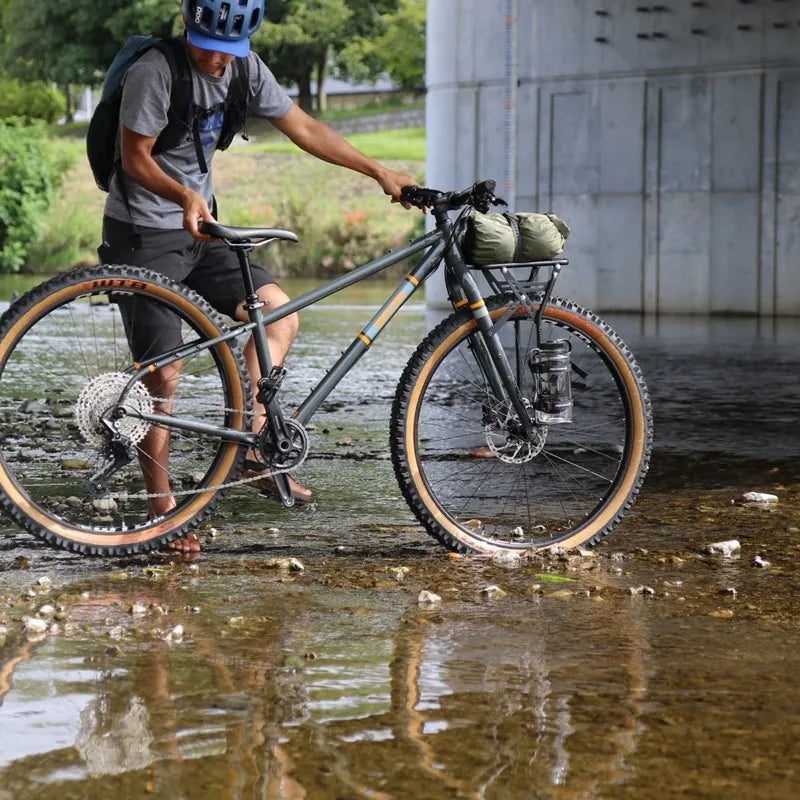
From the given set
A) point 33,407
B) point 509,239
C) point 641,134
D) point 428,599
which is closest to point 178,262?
point 509,239

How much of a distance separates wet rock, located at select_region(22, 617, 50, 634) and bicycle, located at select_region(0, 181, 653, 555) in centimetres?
95

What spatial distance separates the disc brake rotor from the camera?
17.9 ft

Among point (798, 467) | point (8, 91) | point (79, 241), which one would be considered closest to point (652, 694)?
point (798, 467)

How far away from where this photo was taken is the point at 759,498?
6918mm

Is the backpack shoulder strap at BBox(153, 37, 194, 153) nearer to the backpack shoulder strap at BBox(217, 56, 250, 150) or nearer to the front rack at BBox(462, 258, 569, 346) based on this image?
the backpack shoulder strap at BBox(217, 56, 250, 150)

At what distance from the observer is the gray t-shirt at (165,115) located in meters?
5.66

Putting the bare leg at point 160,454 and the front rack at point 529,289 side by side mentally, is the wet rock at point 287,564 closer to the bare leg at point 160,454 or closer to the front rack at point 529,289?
the bare leg at point 160,454

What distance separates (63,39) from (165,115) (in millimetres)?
74025

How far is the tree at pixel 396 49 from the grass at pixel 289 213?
1472cm

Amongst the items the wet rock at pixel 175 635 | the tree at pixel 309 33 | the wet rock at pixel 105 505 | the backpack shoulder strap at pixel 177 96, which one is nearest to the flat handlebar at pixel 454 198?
the backpack shoulder strap at pixel 177 96

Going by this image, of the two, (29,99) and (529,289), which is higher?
(29,99)

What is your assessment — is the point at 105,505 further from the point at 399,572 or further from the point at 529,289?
the point at 529,289

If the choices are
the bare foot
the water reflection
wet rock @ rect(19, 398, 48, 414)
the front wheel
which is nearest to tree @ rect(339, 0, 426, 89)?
wet rock @ rect(19, 398, 48, 414)

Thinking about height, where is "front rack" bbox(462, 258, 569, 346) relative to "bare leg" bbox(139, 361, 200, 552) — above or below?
above
